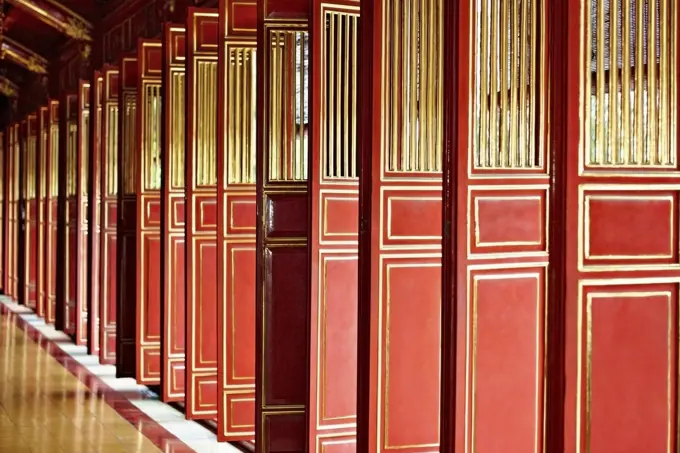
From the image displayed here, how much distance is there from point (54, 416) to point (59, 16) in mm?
4457

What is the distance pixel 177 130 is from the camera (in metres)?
6.34

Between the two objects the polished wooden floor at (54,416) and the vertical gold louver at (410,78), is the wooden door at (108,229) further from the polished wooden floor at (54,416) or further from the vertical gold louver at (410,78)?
the vertical gold louver at (410,78)

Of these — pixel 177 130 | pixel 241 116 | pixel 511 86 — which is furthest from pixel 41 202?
pixel 511 86

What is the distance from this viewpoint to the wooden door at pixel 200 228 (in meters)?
5.76

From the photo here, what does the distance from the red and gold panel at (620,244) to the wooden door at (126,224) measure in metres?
4.73

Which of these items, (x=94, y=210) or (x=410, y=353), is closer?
(x=410, y=353)

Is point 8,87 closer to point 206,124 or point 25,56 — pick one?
point 25,56

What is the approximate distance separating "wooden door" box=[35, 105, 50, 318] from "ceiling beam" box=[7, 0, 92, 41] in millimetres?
1884

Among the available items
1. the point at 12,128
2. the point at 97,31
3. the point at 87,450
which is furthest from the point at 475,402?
the point at 12,128

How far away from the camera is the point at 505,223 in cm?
322

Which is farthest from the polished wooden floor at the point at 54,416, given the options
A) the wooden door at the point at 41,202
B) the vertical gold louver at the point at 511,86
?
the wooden door at the point at 41,202

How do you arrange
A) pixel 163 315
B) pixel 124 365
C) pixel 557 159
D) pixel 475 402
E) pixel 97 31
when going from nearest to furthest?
pixel 557 159 → pixel 475 402 → pixel 163 315 → pixel 124 365 → pixel 97 31

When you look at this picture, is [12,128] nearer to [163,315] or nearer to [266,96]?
[163,315]

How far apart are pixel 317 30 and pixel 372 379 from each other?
58.2 inches
